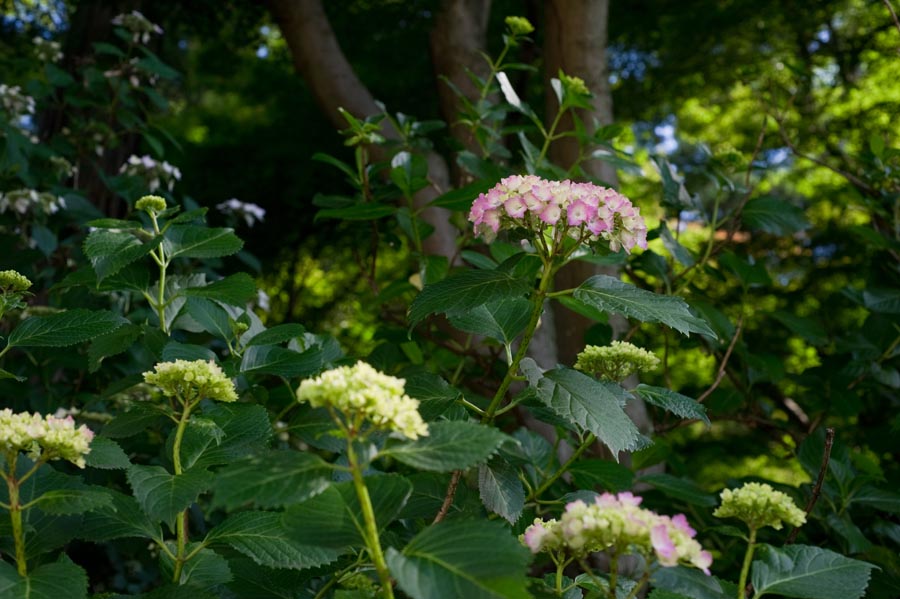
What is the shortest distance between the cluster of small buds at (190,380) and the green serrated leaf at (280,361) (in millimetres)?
223

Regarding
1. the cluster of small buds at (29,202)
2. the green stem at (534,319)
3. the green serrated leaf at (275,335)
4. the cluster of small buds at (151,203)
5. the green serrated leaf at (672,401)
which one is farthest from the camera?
the cluster of small buds at (29,202)

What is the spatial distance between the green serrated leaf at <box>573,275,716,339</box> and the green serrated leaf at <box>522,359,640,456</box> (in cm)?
10

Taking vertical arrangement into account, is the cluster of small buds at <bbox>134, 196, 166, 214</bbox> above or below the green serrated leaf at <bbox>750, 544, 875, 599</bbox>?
above

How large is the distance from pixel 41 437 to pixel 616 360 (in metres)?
0.79

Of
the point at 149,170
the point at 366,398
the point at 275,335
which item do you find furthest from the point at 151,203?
the point at 149,170

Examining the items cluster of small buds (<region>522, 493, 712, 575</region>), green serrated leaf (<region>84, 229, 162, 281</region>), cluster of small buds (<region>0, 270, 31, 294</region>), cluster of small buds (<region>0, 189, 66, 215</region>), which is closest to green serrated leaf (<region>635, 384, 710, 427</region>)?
cluster of small buds (<region>522, 493, 712, 575</region>)

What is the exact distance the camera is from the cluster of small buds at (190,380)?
3.52ft

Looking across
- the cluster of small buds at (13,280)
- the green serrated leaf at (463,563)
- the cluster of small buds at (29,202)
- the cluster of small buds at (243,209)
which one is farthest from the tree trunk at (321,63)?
the green serrated leaf at (463,563)

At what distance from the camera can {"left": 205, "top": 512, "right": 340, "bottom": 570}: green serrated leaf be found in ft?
3.33

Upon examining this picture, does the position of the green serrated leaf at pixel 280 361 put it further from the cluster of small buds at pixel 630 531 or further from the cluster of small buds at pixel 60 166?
the cluster of small buds at pixel 60 166

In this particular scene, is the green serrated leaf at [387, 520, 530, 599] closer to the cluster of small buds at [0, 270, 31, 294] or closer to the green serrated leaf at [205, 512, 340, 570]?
the green serrated leaf at [205, 512, 340, 570]

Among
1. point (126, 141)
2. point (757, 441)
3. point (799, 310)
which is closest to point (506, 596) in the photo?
point (126, 141)

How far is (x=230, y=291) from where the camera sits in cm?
145

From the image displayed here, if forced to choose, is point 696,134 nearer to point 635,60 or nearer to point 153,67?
point 635,60
